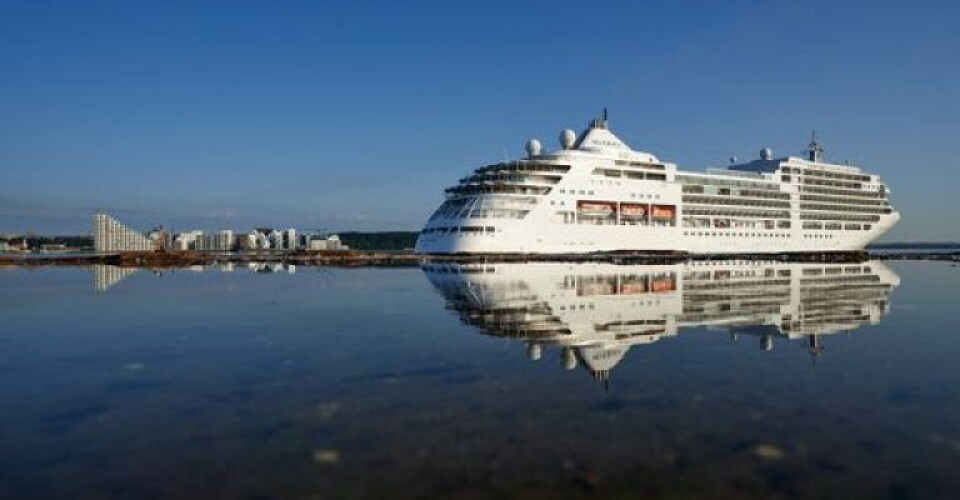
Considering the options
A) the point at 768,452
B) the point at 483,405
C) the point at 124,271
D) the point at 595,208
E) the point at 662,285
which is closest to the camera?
the point at 768,452

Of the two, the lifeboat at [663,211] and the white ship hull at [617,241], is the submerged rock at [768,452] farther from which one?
the lifeboat at [663,211]

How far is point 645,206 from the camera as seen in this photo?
83438mm

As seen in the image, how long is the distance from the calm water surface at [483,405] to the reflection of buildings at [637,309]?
0.21m

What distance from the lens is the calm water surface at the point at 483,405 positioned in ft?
22.8

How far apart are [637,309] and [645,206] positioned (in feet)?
206

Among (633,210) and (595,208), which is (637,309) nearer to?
(595,208)

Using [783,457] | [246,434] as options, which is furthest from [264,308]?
[783,457]

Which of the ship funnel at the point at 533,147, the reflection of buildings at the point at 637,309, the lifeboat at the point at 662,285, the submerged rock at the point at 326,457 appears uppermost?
the ship funnel at the point at 533,147

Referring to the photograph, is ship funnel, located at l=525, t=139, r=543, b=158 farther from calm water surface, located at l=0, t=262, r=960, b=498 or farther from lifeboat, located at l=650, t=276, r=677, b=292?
calm water surface, located at l=0, t=262, r=960, b=498

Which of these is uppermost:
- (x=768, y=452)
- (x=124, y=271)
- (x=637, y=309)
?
(x=124, y=271)

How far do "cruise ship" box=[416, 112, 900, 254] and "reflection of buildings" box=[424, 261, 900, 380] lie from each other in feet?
107

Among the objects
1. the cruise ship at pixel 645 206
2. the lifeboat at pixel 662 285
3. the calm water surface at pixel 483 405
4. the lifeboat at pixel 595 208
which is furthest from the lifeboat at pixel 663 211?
the calm water surface at pixel 483 405

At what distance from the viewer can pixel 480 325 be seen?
63.9 feet

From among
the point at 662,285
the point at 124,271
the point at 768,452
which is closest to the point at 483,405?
the point at 768,452
